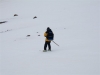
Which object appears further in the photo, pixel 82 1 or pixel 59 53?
pixel 82 1

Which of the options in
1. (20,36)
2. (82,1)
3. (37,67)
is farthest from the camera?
(82,1)

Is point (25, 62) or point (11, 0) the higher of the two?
point (11, 0)

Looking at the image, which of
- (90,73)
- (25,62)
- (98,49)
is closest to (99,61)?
(90,73)

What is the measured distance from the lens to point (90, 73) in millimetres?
7543

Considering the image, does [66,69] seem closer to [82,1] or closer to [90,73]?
[90,73]

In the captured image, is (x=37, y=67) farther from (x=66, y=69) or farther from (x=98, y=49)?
(x=98, y=49)

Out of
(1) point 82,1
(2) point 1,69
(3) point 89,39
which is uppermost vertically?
(1) point 82,1

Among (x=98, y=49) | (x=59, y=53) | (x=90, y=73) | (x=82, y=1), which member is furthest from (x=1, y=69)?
(x=82, y=1)

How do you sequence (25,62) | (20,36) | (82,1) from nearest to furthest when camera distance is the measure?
(25,62) → (20,36) → (82,1)

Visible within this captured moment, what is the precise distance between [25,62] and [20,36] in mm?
9165

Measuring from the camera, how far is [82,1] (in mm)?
35125

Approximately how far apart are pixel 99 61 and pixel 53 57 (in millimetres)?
2422

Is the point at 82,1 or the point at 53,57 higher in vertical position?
the point at 82,1

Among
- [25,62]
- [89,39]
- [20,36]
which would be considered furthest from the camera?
[20,36]
